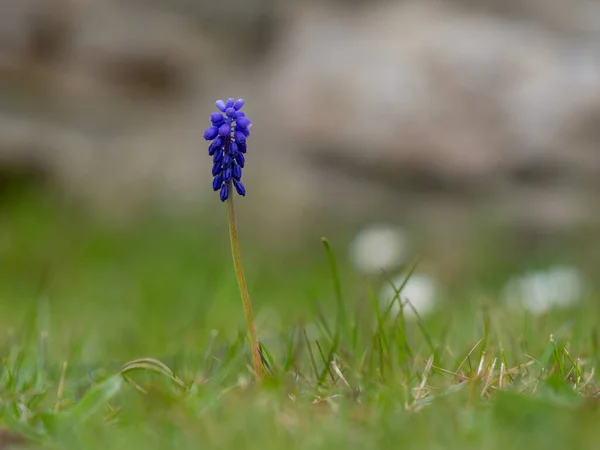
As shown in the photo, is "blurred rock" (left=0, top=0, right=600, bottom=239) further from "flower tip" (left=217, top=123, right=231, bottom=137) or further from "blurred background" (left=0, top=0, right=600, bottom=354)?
"flower tip" (left=217, top=123, right=231, bottom=137)

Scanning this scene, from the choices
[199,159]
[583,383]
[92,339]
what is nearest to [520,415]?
[583,383]

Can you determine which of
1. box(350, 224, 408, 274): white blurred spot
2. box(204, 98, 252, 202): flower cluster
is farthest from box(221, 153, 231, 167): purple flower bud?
box(350, 224, 408, 274): white blurred spot

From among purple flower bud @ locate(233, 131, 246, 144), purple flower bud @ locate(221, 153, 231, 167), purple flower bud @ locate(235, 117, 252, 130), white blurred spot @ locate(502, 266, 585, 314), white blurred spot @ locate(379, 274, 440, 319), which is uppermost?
purple flower bud @ locate(235, 117, 252, 130)

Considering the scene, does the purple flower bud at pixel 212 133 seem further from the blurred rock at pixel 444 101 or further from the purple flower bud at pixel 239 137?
the blurred rock at pixel 444 101

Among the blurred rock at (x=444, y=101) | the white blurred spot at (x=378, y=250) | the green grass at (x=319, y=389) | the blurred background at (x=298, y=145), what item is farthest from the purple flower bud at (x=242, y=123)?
the blurred rock at (x=444, y=101)

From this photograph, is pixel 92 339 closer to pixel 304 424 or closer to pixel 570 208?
pixel 304 424

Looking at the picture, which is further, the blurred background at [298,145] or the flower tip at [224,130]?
the blurred background at [298,145]

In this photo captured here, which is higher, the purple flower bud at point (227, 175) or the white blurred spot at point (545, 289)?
the purple flower bud at point (227, 175)

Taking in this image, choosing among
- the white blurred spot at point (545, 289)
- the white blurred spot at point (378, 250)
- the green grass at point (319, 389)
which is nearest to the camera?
the green grass at point (319, 389)
